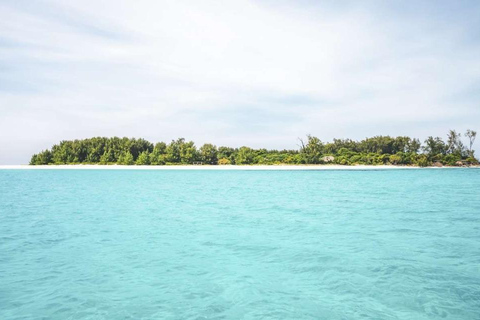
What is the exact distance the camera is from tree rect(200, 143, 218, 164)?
285 ft

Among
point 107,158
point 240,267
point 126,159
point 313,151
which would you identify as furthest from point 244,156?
point 240,267

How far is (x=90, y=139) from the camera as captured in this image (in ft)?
325

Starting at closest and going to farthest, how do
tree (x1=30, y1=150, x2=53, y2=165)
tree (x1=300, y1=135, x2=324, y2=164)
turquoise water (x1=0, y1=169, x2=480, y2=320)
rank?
turquoise water (x1=0, y1=169, x2=480, y2=320) < tree (x1=300, y1=135, x2=324, y2=164) < tree (x1=30, y1=150, x2=53, y2=165)

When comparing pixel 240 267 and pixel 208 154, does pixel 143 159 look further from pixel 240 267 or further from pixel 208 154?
pixel 240 267

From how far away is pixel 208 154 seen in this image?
8712 cm

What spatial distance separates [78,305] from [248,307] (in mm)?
2958

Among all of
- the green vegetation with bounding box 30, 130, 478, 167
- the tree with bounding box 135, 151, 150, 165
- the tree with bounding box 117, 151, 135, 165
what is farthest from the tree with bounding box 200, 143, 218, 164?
the tree with bounding box 117, 151, 135, 165

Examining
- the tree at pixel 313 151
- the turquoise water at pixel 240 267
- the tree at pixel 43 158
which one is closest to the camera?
the turquoise water at pixel 240 267

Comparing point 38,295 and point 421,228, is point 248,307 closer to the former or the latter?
point 38,295

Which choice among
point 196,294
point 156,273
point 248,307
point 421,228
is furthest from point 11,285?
point 421,228

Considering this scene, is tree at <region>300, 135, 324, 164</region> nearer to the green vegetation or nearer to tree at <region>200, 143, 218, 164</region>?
the green vegetation

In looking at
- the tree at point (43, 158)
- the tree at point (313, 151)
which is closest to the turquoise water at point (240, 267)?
the tree at point (313, 151)

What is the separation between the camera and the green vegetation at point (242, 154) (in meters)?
87.2

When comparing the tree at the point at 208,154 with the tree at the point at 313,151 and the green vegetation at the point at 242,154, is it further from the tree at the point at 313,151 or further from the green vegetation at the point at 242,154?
the tree at the point at 313,151
